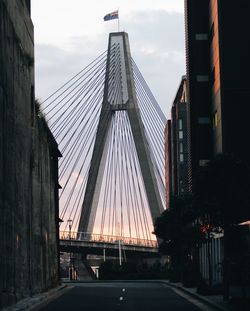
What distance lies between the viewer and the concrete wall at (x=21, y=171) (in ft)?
109

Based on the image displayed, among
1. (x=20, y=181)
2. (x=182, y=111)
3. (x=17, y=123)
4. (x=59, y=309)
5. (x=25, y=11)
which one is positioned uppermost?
(x=182, y=111)

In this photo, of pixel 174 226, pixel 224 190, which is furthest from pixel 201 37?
pixel 224 190

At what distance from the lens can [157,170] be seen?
88.8m

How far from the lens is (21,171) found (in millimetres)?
39594

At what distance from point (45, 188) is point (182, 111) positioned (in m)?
97.6

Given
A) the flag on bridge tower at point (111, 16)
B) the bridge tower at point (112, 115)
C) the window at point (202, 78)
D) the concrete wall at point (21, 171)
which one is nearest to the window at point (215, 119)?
the window at point (202, 78)

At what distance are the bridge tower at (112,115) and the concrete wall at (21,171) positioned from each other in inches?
1089

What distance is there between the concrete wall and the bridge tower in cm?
2767

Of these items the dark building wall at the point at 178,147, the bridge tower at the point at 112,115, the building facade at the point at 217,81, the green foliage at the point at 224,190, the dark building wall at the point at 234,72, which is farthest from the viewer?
the dark building wall at the point at 178,147

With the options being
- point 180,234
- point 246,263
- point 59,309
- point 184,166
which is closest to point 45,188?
point 180,234

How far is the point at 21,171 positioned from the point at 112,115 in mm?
46313

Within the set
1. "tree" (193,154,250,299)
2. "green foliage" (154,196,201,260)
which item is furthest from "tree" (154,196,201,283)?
"tree" (193,154,250,299)

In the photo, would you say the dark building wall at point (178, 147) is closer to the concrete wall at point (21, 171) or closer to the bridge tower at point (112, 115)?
the bridge tower at point (112, 115)

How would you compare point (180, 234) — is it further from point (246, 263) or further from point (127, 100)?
point (246, 263)
